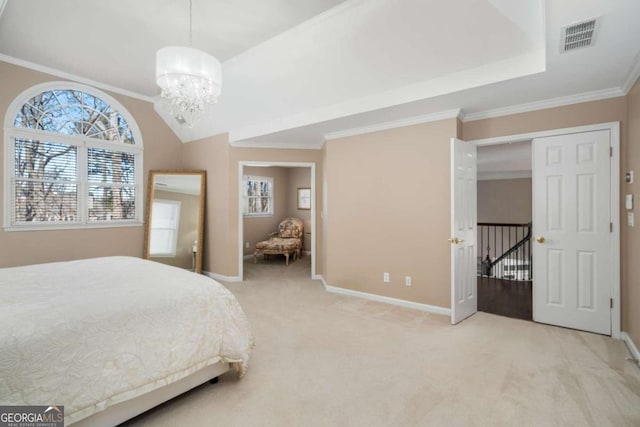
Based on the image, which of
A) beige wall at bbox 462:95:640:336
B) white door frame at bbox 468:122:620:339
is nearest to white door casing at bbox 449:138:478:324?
beige wall at bbox 462:95:640:336

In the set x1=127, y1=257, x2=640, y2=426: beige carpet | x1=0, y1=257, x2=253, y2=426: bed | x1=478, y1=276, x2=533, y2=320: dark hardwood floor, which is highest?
x1=0, y1=257, x2=253, y2=426: bed

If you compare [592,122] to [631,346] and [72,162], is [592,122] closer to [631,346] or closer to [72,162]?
[631,346]

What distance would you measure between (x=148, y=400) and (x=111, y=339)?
50 cm

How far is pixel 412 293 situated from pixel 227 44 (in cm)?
370

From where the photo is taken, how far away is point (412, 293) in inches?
151

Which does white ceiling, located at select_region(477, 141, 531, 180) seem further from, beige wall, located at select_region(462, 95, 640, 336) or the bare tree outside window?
the bare tree outside window

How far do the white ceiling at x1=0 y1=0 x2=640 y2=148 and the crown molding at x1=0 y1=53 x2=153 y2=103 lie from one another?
1.4 inches

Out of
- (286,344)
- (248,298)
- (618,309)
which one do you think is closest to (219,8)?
(286,344)

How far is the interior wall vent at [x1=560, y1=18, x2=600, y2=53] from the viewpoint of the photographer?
1904 mm

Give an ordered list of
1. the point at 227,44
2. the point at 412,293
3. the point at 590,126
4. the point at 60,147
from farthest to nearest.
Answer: the point at 60,147
the point at 412,293
the point at 227,44
the point at 590,126

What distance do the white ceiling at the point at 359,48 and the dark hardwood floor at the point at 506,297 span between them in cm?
243

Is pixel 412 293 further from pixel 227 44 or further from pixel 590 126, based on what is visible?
pixel 227 44

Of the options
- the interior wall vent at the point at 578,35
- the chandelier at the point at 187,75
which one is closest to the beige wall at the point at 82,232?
the chandelier at the point at 187,75

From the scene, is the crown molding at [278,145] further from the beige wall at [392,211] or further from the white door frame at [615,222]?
the white door frame at [615,222]
